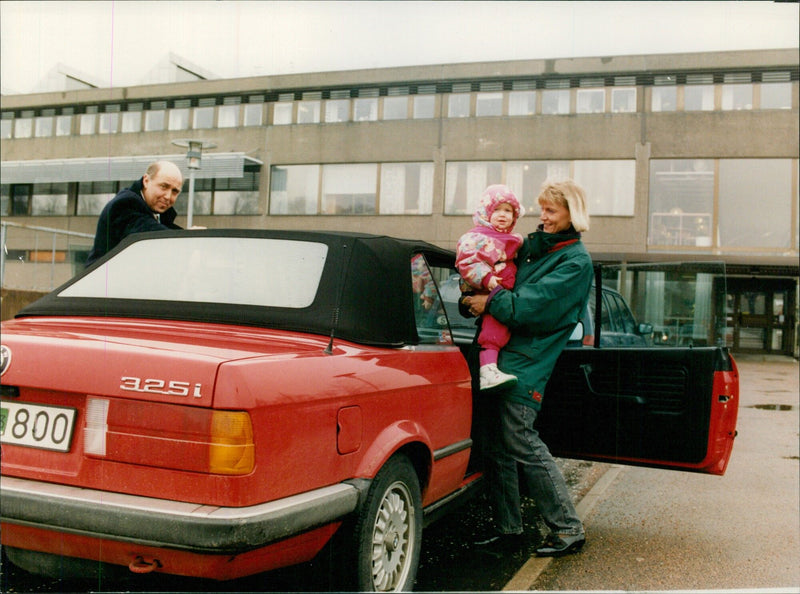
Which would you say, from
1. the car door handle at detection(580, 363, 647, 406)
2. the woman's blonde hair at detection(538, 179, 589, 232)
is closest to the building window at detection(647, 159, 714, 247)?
the car door handle at detection(580, 363, 647, 406)

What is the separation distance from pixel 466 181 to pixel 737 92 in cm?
907

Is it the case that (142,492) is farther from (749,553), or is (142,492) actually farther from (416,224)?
(416,224)

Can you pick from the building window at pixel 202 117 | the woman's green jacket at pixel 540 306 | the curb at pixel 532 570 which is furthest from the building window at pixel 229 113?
the woman's green jacket at pixel 540 306

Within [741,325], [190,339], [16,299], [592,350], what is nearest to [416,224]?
[741,325]

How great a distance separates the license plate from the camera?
89.4 inches

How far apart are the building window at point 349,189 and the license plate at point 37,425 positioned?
76.4 feet

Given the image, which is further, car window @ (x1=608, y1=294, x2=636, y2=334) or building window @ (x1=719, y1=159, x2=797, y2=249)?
building window @ (x1=719, y1=159, x2=797, y2=249)

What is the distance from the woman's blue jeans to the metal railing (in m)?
11.8

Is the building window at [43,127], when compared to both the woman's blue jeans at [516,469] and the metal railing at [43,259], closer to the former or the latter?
the metal railing at [43,259]

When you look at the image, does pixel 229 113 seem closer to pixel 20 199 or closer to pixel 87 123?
pixel 87 123

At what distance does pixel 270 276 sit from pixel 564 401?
1.96 meters

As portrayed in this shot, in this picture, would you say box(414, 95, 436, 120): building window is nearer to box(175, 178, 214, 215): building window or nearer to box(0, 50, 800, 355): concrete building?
box(0, 50, 800, 355): concrete building

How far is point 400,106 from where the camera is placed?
83.5ft

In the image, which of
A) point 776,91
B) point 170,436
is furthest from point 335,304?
point 776,91
